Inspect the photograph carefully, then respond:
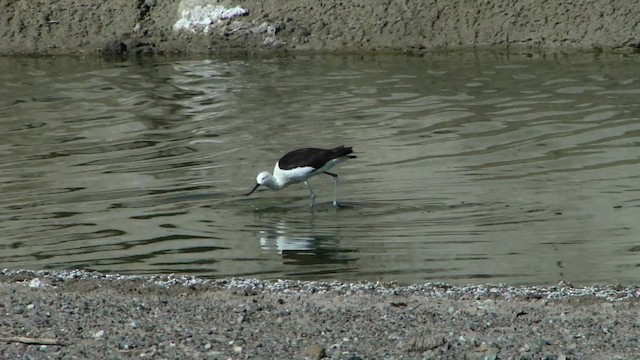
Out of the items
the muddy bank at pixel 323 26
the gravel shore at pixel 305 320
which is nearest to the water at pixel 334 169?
the muddy bank at pixel 323 26

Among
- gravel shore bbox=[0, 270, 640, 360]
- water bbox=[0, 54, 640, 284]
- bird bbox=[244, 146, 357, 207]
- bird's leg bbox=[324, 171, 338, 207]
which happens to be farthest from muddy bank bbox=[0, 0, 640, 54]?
gravel shore bbox=[0, 270, 640, 360]

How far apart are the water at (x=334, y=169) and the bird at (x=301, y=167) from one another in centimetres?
23

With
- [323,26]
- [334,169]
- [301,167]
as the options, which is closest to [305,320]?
[301,167]

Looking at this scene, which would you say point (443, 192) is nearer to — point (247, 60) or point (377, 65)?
point (377, 65)

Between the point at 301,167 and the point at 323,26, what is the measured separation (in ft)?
25.3

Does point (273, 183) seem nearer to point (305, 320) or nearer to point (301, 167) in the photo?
point (301, 167)

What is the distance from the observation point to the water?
9.55 meters

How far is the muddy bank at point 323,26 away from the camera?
17.9m

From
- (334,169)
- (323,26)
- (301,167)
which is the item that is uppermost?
(323,26)

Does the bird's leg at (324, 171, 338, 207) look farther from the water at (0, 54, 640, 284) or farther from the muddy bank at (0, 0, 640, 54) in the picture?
the muddy bank at (0, 0, 640, 54)

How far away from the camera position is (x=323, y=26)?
18766 mm

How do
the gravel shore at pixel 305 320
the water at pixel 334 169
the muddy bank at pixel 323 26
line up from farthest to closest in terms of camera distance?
the muddy bank at pixel 323 26 → the water at pixel 334 169 → the gravel shore at pixel 305 320

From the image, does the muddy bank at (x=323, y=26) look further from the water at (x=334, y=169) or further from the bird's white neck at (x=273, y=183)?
the bird's white neck at (x=273, y=183)

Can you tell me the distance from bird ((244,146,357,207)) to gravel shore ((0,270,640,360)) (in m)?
2.75
